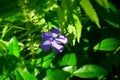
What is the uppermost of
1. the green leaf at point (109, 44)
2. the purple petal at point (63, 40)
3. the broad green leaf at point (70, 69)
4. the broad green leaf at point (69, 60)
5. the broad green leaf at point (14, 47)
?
the broad green leaf at point (14, 47)

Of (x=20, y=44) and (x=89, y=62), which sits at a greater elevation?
(x=20, y=44)

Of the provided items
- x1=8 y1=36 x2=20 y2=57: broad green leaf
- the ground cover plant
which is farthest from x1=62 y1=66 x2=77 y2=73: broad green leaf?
x1=8 y1=36 x2=20 y2=57: broad green leaf

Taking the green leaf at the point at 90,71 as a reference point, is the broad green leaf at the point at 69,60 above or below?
above

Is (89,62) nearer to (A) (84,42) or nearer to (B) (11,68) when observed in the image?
(A) (84,42)

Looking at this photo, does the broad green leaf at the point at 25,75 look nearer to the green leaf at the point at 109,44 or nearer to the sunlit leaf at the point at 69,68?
the sunlit leaf at the point at 69,68

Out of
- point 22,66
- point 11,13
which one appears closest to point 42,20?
point 11,13

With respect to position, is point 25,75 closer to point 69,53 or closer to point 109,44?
point 69,53

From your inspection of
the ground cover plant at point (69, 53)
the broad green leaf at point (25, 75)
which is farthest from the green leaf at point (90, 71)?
the broad green leaf at point (25, 75)
